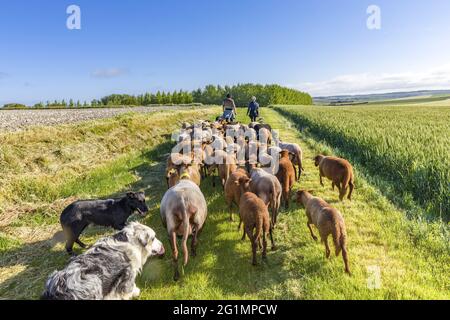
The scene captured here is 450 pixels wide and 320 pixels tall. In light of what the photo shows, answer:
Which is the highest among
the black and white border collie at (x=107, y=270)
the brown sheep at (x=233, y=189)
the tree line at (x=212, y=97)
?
the tree line at (x=212, y=97)

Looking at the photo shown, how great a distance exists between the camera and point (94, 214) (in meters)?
6.23

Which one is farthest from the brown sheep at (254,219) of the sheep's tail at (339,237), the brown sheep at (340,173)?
the brown sheep at (340,173)

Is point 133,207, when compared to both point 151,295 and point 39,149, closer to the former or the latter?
point 151,295

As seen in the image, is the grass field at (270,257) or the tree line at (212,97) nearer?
the grass field at (270,257)

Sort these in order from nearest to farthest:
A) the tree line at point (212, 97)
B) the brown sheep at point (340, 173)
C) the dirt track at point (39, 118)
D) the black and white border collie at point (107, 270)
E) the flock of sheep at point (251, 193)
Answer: the black and white border collie at point (107, 270) → the flock of sheep at point (251, 193) → the brown sheep at point (340, 173) → the dirt track at point (39, 118) → the tree line at point (212, 97)

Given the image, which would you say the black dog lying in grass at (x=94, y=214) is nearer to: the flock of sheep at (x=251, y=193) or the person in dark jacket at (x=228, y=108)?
the flock of sheep at (x=251, y=193)

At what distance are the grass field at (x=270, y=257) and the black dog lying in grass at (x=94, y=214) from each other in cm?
58

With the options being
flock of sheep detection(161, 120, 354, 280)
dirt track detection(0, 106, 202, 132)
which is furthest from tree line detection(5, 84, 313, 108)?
flock of sheep detection(161, 120, 354, 280)

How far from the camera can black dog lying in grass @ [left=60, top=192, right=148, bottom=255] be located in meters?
6.03

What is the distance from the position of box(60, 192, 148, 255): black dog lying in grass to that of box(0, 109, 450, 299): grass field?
0.58 meters

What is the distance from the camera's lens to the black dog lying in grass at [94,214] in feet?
19.8

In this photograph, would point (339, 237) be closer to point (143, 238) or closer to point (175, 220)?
point (175, 220)

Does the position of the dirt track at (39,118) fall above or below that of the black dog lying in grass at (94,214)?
above
